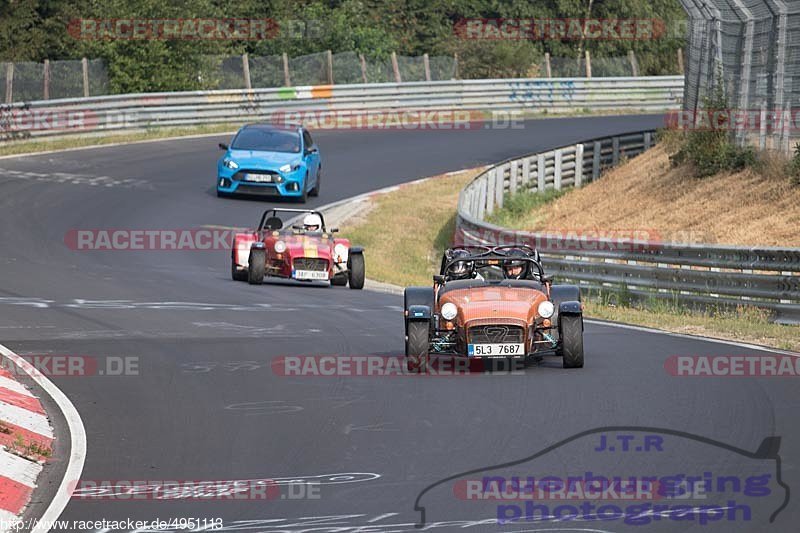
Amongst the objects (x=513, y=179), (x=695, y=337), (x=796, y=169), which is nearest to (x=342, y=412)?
(x=695, y=337)

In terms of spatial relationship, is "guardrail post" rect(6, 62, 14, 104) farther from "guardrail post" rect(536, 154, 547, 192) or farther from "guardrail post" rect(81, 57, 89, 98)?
"guardrail post" rect(536, 154, 547, 192)

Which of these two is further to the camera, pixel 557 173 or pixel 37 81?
pixel 37 81

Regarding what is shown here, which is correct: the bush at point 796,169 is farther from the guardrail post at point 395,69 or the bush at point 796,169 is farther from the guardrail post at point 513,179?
the guardrail post at point 395,69

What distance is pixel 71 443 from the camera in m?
9.47

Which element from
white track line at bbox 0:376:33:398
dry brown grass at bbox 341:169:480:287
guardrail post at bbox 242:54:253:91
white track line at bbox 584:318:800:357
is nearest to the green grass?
guardrail post at bbox 242:54:253:91

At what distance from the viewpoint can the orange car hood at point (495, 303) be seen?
12.2m

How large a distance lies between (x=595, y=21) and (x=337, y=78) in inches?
709

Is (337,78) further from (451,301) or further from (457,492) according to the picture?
(457,492)

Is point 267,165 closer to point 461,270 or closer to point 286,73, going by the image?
point 286,73

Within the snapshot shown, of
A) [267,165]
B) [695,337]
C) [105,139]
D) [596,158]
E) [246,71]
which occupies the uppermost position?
[246,71]

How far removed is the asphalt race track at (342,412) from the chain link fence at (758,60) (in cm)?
870

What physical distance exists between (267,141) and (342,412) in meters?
20.4

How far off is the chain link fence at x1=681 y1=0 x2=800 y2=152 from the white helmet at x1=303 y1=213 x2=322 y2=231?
8514 millimetres

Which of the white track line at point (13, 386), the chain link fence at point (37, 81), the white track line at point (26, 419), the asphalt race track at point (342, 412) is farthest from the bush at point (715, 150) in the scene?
the chain link fence at point (37, 81)
